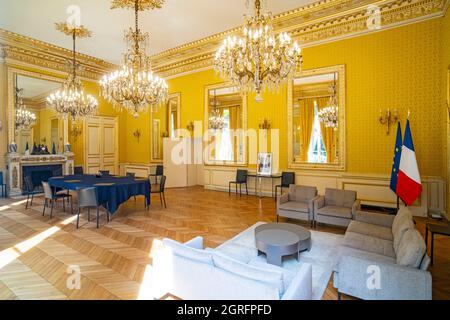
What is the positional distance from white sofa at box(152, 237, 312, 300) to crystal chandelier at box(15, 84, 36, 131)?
808 cm

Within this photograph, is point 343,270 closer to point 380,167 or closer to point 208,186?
point 380,167

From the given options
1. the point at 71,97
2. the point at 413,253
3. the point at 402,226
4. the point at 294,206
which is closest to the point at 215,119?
the point at 71,97

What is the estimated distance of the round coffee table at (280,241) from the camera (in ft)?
9.96

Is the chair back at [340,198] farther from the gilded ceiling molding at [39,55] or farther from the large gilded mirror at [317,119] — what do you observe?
the gilded ceiling molding at [39,55]

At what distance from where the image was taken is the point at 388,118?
5.71 m

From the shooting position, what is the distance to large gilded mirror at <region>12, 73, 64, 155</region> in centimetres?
771

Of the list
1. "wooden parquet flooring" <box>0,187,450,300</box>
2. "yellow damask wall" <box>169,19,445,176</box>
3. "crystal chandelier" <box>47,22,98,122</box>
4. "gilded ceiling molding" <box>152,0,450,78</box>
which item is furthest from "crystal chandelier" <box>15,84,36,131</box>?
"yellow damask wall" <box>169,19,445,176</box>

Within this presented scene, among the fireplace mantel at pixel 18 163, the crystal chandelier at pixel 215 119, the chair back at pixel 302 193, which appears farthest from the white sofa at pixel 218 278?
the fireplace mantel at pixel 18 163

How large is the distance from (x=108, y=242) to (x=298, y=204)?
3.44m

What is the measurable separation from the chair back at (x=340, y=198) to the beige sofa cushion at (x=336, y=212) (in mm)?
162

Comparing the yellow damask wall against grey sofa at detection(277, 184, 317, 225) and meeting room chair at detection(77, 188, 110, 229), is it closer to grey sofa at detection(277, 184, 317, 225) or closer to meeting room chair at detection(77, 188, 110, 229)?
grey sofa at detection(277, 184, 317, 225)

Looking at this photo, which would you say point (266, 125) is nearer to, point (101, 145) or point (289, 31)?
point (289, 31)
